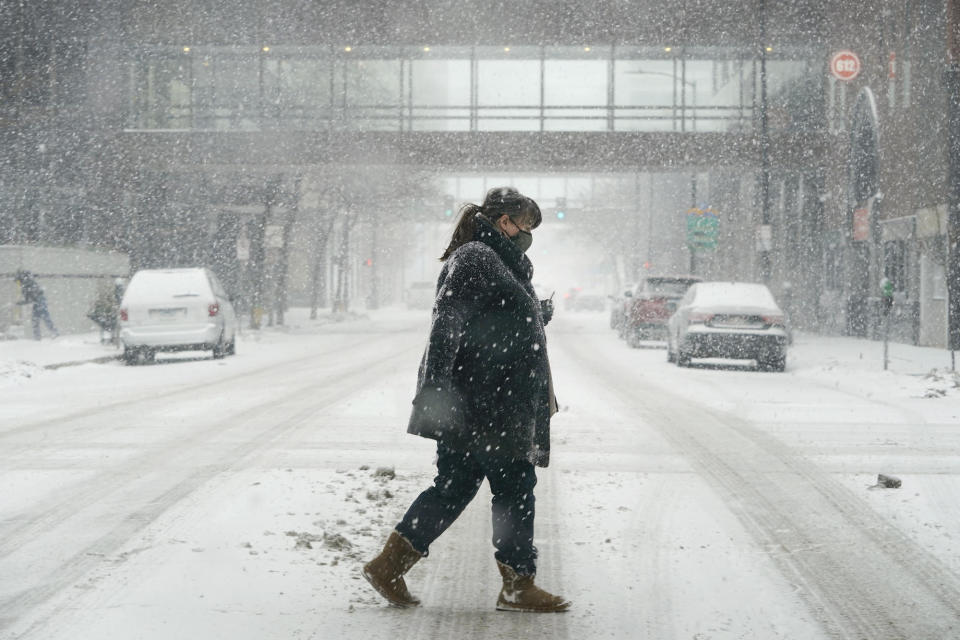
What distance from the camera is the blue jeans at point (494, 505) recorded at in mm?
4773

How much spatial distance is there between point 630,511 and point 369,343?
22.8 m

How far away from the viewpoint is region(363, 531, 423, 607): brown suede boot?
486 cm

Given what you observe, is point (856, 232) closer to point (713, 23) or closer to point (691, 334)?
point (691, 334)

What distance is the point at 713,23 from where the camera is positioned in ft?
121

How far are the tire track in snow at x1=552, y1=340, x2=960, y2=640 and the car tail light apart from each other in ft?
31.3

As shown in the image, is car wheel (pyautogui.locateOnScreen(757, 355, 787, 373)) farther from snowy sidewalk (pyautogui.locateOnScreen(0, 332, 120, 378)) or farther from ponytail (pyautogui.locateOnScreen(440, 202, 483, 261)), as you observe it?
ponytail (pyautogui.locateOnScreen(440, 202, 483, 261))

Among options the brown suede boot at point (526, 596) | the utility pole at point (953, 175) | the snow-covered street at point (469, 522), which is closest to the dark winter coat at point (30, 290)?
the snow-covered street at point (469, 522)

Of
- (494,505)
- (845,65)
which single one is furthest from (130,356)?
(845,65)

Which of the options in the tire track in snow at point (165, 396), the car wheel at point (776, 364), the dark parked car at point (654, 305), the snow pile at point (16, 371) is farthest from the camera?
the dark parked car at point (654, 305)

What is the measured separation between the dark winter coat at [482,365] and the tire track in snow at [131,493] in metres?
1.68

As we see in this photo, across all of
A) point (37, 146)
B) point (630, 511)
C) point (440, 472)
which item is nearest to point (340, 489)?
point (630, 511)

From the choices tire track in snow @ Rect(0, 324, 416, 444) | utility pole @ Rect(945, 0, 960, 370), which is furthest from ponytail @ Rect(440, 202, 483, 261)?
utility pole @ Rect(945, 0, 960, 370)

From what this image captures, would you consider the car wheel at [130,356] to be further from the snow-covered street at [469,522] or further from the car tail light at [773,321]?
the car tail light at [773,321]

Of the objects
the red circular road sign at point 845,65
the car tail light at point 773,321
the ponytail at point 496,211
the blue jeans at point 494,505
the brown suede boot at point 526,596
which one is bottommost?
the brown suede boot at point 526,596
